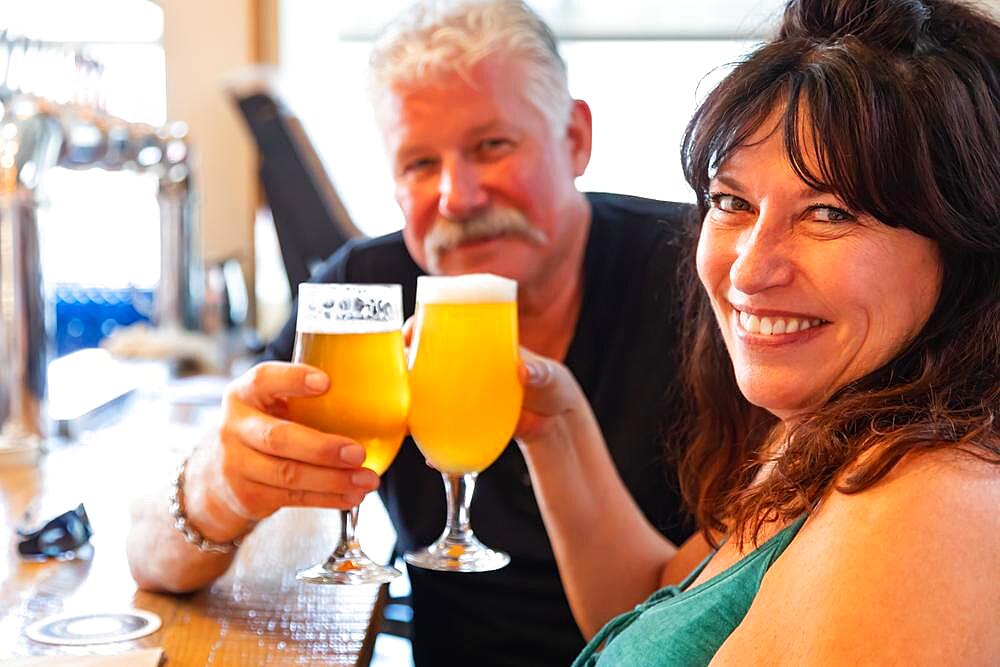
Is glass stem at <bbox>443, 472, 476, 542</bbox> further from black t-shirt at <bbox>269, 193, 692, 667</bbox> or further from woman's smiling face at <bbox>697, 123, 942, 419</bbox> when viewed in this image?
black t-shirt at <bbox>269, 193, 692, 667</bbox>

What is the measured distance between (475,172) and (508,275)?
181 mm

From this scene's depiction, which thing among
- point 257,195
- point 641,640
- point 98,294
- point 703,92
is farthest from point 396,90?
point 257,195

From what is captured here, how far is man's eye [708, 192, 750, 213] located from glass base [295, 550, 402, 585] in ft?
1.71

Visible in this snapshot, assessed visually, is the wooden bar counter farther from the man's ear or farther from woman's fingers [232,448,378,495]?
the man's ear

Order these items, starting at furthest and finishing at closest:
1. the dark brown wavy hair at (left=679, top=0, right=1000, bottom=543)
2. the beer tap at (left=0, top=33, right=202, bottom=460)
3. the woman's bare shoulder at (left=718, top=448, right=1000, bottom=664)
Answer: the beer tap at (left=0, top=33, right=202, bottom=460)
the dark brown wavy hair at (left=679, top=0, right=1000, bottom=543)
the woman's bare shoulder at (left=718, top=448, right=1000, bottom=664)

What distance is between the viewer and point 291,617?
1313 mm

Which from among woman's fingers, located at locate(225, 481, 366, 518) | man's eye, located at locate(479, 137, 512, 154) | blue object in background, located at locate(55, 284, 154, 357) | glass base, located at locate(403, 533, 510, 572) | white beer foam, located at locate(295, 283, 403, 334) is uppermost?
man's eye, located at locate(479, 137, 512, 154)

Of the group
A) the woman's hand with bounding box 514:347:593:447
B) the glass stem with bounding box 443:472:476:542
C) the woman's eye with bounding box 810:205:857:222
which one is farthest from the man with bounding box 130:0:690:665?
the woman's eye with bounding box 810:205:857:222

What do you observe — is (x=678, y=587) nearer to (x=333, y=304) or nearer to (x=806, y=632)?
(x=806, y=632)

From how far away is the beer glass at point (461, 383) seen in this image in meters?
1.34

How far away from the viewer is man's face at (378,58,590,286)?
6.42 ft

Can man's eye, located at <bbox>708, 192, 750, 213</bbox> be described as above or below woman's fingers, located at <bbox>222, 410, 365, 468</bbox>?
above

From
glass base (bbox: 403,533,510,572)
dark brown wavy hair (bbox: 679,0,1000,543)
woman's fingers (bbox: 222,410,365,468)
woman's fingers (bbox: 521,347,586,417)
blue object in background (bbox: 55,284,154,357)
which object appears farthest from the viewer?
blue object in background (bbox: 55,284,154,357)

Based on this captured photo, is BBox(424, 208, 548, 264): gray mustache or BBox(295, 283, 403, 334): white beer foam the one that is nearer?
BBox(295, 283, 403, 334): white beer foam
